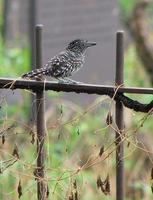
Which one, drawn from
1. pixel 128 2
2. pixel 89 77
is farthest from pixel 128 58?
pixel 89 77

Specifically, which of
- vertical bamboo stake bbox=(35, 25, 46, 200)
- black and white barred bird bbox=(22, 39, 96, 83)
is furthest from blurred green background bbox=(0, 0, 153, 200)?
vertical bamboo stake bbox=(35, 25, 46, 200)

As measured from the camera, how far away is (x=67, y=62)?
278cm

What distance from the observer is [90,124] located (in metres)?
6.05

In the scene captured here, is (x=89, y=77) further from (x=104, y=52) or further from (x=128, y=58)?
(x=128, y=58)

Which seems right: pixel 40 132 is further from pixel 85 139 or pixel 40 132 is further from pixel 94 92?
pixel 85 139

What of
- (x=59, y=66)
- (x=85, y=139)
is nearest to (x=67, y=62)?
(x=59, y=66)

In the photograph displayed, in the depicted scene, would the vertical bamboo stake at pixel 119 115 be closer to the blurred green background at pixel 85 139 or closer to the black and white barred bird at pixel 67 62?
the black and white barred bird at pixel 67 62

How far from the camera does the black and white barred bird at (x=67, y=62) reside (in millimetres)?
2666

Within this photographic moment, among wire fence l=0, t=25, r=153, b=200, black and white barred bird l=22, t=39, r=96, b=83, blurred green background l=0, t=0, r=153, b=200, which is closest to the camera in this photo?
wire fence l=0, t=25, r=153, b=200

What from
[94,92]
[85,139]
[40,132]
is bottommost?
[85,139]

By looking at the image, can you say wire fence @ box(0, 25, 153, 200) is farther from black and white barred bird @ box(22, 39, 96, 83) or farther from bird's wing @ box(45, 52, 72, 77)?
bird's wing @ box(45, 52, 72, 77)

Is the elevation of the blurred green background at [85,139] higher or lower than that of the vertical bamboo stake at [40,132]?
lower

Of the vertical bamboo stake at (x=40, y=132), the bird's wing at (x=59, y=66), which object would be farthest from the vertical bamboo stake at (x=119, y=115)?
the bird's wing at (x=59, y=66)

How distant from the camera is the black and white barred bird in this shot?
267cm
